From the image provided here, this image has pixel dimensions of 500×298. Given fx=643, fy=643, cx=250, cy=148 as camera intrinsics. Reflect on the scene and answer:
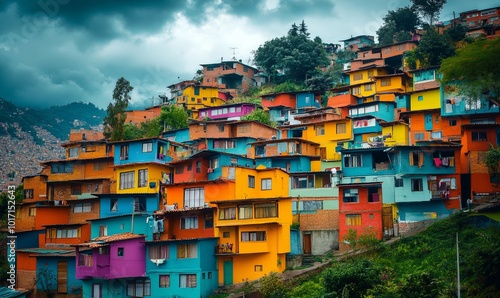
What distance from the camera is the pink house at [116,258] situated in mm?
38875

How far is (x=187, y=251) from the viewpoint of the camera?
38000mm

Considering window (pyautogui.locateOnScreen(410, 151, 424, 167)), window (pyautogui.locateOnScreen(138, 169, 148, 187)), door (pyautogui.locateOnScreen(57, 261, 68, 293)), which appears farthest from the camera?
window (pyautogui.locateOnScreen(138, 169, 148, 187))

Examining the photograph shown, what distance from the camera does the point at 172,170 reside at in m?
49.2

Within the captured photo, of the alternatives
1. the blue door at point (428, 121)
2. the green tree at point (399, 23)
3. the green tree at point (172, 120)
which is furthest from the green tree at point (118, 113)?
the green tree at point (399, 23)

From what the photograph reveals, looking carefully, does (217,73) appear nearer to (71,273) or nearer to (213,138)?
(213,138)

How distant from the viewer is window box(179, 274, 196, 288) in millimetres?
37406

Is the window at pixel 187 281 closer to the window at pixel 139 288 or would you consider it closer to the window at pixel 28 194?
the window at pixel 139 288

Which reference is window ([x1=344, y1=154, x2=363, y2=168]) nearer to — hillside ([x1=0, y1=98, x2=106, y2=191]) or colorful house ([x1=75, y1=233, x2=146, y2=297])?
colorful house ([x1=75, y1=233, x2=146, y2=297])

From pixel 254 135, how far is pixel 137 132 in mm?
15676

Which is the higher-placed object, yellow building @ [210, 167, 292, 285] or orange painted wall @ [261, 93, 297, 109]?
orange painted wall @ [261, 93, 297, 109]

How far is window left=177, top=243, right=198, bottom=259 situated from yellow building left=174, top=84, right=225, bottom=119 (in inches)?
1713

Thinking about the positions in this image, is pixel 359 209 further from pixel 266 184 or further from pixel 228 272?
pixel 228 272

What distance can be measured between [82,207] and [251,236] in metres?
16.4

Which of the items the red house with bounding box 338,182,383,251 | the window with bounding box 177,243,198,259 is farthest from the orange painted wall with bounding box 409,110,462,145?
the window with bounding box 177,243,198,259
